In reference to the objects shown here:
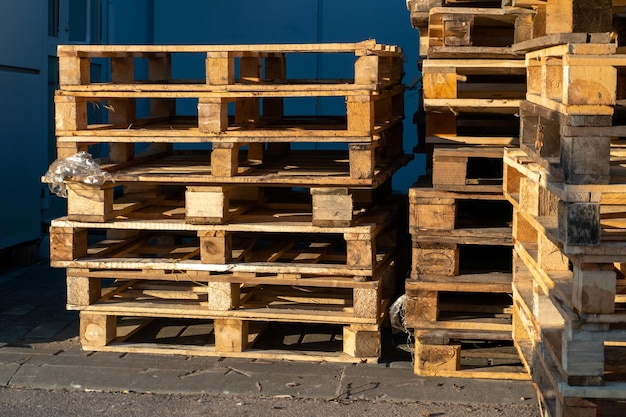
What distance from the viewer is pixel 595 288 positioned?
13.4 ft

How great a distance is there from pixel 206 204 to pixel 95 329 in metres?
1.10

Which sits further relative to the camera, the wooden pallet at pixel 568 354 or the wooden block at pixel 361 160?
the wooden block at pixel 361 160

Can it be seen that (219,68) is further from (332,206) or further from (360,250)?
(360,250)

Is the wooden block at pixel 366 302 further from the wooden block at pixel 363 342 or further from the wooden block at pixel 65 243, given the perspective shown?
the wooden block at pixel 65 243

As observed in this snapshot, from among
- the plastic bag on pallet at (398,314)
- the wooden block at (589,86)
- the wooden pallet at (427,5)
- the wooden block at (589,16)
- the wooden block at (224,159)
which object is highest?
the wooden pallet at (427,5)

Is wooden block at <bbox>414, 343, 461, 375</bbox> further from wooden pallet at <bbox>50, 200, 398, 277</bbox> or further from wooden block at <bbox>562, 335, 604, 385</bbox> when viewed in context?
wooden block at <bbox>562, 335, 604, 385</bbox>

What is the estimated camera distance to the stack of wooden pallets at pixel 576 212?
4.04 metres

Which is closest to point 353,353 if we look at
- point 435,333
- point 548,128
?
point 435,333

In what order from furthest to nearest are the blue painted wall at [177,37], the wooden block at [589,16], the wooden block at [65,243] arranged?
1. the blue painted wall at [177,37]
2. the wooden block at [65,243]
3. the wooden block at [589,16]

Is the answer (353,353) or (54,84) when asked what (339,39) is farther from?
(353,353)

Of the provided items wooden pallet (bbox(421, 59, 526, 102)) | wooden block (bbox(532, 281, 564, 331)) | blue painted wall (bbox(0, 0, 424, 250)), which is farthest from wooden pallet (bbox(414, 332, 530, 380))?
blue painted wall (bbox(0, 0, 424, 250))

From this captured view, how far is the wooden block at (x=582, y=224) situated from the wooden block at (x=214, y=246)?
253 centimetres

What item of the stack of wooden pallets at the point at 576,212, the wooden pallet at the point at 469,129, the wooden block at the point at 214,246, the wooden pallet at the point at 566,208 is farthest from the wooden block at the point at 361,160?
the stack of wooden pallets at the point at 576,212

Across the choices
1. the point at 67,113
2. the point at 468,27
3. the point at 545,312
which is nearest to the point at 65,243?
the point at 67,113
